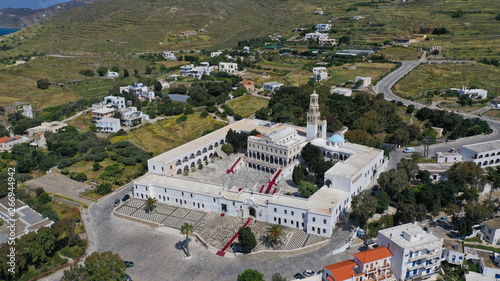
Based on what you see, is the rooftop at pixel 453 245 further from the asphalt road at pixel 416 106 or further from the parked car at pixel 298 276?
the asphalt road at pixel 416 106

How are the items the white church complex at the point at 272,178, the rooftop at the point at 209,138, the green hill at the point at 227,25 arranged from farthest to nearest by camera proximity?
the green hill at the point at 227,25
the rooftop at the point at 209,138
the white church complex at the point at 272,178

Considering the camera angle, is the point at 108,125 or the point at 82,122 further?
the point at 82,122

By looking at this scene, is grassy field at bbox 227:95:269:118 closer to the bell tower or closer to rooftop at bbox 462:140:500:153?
the bell tower

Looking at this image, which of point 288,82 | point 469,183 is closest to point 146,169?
point 469,183

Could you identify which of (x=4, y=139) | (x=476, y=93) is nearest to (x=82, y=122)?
(x=4, y=139)

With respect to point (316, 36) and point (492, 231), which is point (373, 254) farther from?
point (316, 36)

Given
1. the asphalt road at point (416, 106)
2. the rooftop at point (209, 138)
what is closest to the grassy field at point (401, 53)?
the asphalt road at point (416, 106)
